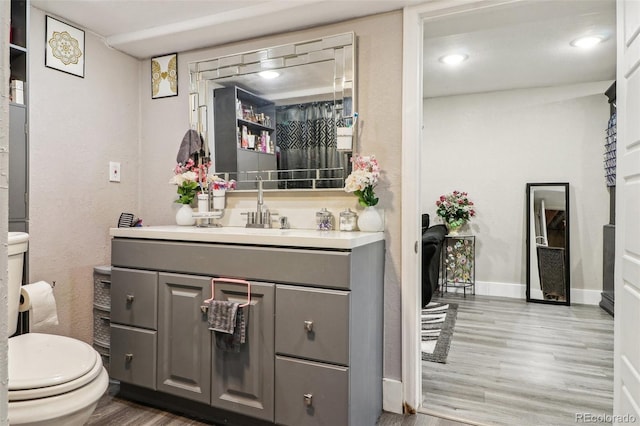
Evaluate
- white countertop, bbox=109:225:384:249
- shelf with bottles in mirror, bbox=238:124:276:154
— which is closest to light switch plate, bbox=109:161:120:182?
white countertop, bbox=109:225:384:249

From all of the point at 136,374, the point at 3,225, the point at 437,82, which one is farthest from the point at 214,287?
the point at 437,82

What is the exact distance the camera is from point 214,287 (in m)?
1.85

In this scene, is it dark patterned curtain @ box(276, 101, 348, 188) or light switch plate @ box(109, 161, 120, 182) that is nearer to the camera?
dark patterned curtain @ box(276, 101, 348, 188)

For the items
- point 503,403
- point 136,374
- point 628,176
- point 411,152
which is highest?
point 411,152

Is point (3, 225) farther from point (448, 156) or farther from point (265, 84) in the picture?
point (448, 156)

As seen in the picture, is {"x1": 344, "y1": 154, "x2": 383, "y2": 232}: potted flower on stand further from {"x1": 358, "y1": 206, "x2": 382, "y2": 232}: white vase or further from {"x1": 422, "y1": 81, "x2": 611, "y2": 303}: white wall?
{"x1": 422, "y1": 81, "x2": 611, "y2": 303}: white wall

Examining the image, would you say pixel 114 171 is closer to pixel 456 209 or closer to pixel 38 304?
pixel 38 304

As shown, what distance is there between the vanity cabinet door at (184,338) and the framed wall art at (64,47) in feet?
4.59

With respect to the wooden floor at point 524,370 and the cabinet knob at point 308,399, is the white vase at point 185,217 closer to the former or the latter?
the cabinet knob at point 308,399

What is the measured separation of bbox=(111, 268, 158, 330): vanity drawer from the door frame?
1.30 metres

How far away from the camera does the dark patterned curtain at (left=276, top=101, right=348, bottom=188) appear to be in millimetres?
2203

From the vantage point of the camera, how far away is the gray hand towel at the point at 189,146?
2506mm

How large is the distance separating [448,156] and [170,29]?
3601 millimetres

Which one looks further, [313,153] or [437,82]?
[437,82]
